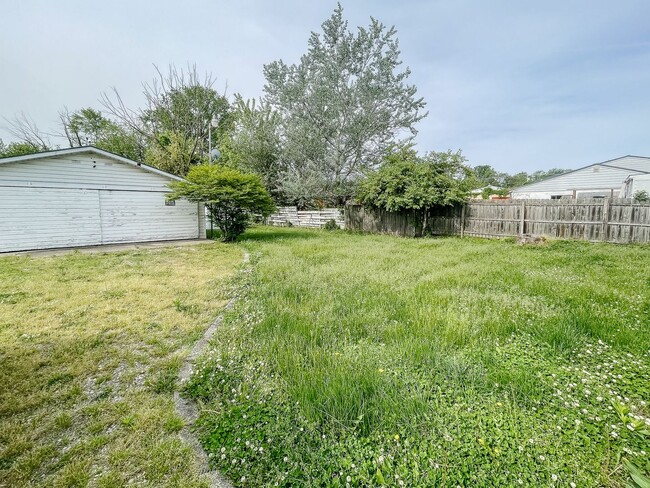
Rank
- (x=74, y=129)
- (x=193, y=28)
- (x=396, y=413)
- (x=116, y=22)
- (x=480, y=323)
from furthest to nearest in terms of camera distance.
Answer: (x=74, y=129)
(x=193, y=28)
(x=116, y=22)
(x=480, y=323)
(x=396, y=413)

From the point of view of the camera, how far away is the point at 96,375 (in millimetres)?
2547

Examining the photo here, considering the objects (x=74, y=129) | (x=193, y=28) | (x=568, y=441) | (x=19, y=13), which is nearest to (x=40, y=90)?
(x=74, y=129)

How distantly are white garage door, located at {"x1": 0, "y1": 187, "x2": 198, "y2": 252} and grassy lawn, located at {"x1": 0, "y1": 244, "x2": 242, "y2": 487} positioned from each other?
A: 457cm

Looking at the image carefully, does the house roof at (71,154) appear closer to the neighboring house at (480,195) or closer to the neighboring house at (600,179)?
the neighboring house at (480,195)

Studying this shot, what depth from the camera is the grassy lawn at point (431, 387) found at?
1.57 metres

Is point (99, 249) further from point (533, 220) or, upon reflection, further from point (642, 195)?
point (642, 195)

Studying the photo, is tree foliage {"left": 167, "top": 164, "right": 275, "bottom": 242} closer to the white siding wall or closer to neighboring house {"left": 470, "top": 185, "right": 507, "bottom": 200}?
the white siding wall

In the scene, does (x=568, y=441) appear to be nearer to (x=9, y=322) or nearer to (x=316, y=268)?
(x=316, y=268)

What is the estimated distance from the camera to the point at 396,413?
1.89 m

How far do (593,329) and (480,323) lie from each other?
1.08m

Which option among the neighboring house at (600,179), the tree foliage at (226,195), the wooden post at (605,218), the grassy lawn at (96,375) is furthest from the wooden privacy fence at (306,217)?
the neighboring house at (600,179)

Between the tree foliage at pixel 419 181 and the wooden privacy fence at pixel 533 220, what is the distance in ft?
2.72

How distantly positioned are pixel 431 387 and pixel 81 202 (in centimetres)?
1199

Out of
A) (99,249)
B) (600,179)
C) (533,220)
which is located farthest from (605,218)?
(99,249)
